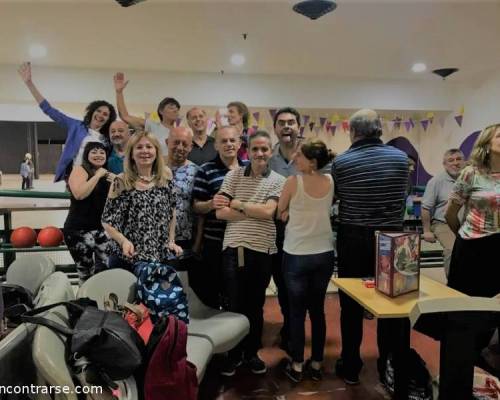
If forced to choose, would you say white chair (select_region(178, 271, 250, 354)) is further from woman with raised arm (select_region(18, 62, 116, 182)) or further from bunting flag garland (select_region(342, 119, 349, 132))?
bunting flag garland (select_region(342, 119, 349, 132))

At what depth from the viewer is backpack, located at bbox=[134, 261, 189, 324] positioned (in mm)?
2219

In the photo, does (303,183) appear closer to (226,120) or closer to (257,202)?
(257,202)

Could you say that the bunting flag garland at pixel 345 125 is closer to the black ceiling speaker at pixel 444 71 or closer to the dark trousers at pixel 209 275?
the black ceiling speaker at pixel 444 71

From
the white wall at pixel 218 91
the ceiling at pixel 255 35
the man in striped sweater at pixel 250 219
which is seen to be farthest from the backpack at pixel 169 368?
the white wall at pixel 218 91

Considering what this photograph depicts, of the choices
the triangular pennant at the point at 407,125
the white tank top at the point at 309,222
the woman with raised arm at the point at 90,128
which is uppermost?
the triangular pennant at the point at 407,125

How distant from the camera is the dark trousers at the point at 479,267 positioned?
92.4 inches

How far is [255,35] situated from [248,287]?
371 centimetres

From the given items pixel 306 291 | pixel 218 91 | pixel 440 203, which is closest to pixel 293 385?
pixel 306 291

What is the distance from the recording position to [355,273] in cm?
251

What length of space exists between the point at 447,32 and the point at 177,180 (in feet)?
13.8

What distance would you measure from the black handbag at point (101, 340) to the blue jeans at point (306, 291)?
38.5 inches

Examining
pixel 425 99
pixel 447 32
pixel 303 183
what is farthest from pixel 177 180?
pixel 425 99

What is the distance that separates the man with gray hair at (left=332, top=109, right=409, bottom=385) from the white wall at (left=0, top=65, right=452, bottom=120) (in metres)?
4.67

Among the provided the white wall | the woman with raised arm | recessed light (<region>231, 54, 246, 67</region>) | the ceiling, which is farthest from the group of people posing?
the white wall
